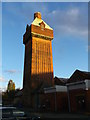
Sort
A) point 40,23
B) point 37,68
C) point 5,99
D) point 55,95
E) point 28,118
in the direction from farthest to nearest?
1. point 5,99
2. point 40,23
3. point 37,68
4. point 55,95
5. point 28,118

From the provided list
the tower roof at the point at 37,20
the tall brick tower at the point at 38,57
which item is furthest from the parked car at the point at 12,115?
the tower roof at the point at 37,20

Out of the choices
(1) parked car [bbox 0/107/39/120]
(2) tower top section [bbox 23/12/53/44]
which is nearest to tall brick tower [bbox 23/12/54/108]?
(2) tower top section [bbox 23/12/53/44]

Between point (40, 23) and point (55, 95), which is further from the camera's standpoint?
point (40, 23)

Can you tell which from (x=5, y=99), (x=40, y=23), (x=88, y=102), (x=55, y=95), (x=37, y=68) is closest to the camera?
(x=88, y=102)

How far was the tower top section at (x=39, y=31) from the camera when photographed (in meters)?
47.4

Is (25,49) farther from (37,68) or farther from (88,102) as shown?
(88,102)

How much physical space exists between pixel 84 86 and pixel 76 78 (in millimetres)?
7983

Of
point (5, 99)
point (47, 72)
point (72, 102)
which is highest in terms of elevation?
point (47, 72)

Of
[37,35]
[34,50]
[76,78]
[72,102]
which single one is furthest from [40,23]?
[72,102]

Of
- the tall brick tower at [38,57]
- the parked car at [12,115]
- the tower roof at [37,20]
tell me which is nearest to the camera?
the parked car at [12,115]

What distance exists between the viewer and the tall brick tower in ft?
145

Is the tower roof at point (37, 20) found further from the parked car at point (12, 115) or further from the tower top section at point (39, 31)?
the parked car at point (12, 115)

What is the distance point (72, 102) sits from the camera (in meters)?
25.2

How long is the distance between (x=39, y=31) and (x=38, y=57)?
8.10m
